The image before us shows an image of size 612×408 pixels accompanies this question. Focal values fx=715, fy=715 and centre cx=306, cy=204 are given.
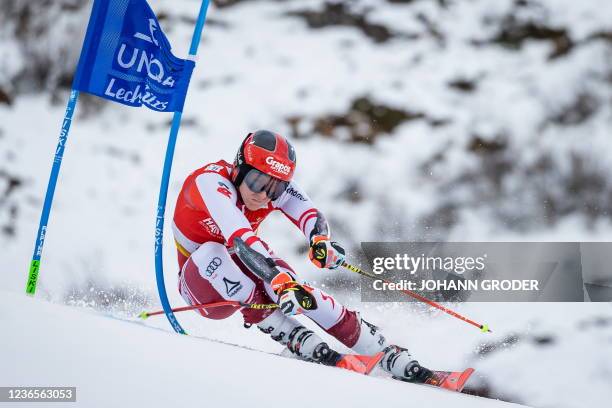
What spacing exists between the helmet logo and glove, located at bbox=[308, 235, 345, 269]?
44 cm

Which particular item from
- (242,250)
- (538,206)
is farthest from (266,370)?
(538,206)

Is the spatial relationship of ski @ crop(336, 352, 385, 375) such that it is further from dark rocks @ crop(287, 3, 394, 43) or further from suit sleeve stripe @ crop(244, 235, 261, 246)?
dark rocks @ crop(287, 3, 394, 43)

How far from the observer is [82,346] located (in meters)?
2.25

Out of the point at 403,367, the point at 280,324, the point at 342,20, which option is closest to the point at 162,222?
the point at 280,324

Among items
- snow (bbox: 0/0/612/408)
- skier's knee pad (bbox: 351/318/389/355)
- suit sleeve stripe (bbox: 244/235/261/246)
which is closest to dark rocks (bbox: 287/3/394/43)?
snow (bbox: 0/0/612/408)

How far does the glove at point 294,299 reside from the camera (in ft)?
10.9

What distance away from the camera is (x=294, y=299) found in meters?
3.32

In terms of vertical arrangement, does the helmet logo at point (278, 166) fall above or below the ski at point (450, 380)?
above

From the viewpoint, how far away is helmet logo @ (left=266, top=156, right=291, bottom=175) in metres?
3.79

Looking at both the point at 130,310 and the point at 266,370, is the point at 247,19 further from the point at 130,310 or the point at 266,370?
the point at 266,370

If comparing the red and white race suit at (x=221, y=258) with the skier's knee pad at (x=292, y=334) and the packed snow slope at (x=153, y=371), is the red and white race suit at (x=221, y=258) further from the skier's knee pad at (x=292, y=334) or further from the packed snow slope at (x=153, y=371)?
the packed snow slope at (x=153, y=371)

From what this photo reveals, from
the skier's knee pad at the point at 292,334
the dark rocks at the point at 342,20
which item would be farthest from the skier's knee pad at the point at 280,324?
the dark rocks at the point at 342,20

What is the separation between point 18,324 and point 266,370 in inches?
32.8

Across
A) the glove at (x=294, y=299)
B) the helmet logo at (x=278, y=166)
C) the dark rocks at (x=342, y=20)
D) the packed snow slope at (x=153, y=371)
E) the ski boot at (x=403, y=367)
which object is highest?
the dark rocks at (x=342, y=20)
